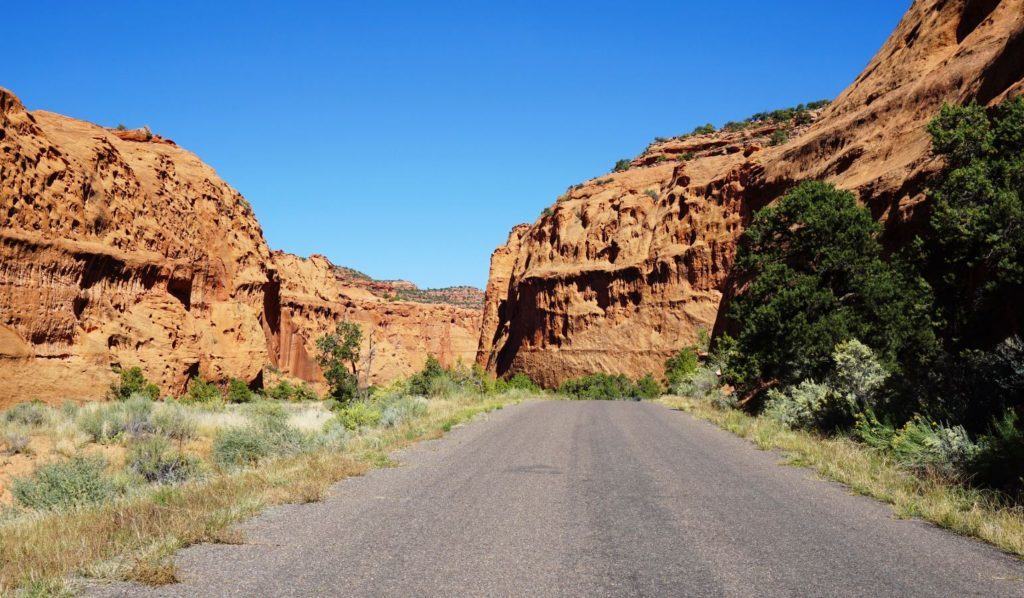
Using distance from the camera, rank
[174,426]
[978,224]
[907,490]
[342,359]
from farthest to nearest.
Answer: [342,359] → [174,426] → [978,224] → [907,490]

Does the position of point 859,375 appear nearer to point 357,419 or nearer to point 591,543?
point 591,543

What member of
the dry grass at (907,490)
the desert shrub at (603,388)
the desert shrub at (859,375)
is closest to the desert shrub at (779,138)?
the desert shrub at (603,388)

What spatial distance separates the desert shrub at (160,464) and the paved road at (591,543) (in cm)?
509

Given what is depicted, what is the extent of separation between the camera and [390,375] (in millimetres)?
95812

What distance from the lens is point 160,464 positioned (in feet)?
41.7

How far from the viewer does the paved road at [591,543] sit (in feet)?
14.5

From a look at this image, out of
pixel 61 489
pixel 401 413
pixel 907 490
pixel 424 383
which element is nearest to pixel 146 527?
pixel 61 489

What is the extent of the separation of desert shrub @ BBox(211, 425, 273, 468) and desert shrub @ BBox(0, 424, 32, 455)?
21.0 feet

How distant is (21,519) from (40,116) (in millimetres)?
42476

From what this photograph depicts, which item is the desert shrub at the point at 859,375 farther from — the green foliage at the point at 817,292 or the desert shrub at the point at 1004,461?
the desert shrub at the point at 1004,461

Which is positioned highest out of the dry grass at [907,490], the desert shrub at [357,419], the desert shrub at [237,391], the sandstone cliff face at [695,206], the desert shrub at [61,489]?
the sandstone cliff face at [695,206]

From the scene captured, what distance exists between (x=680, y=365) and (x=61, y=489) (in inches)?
1718

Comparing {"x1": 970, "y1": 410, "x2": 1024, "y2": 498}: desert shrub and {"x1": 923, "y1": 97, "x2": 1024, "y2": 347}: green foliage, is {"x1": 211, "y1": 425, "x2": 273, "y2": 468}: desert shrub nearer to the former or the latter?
{"x1": 970, "y1": 410, "x2": 1024, "y2": 498}: desert shrub

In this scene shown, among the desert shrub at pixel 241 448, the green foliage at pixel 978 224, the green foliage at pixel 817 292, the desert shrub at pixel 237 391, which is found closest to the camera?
the green foliage at pixel 978 224
